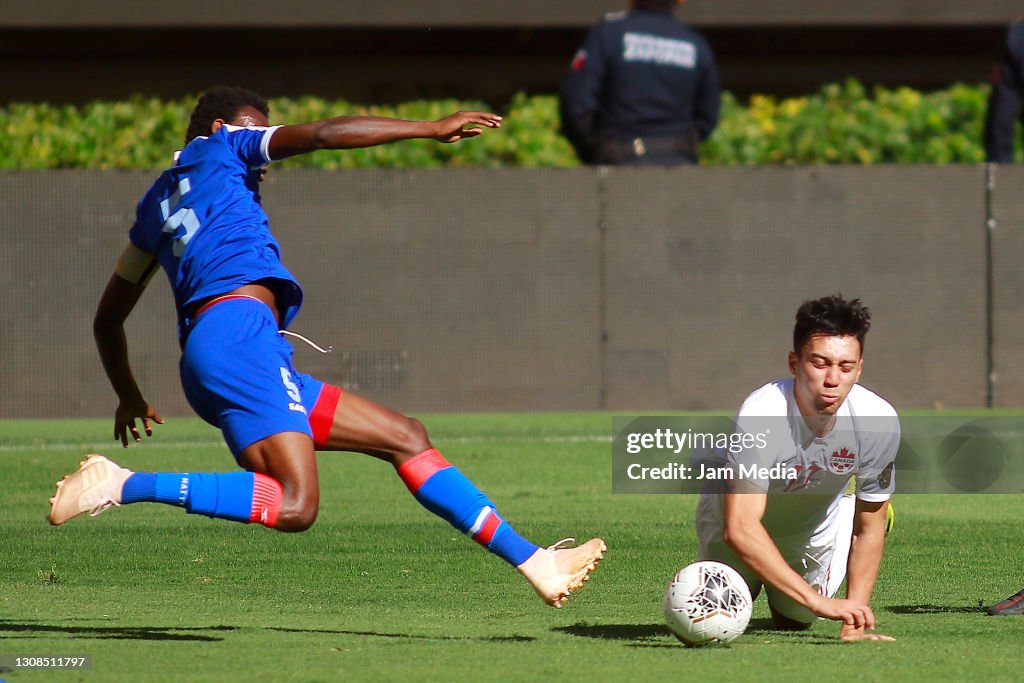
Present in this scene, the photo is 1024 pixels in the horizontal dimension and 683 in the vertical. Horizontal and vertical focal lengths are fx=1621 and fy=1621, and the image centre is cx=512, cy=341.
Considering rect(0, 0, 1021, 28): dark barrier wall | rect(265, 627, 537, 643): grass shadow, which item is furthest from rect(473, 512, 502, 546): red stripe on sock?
rect(0, 0, 1021, 28): dark barrier wall

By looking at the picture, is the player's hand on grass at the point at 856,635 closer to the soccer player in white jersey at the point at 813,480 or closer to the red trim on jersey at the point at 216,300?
the soccer player in white jersey at the point at 813,480

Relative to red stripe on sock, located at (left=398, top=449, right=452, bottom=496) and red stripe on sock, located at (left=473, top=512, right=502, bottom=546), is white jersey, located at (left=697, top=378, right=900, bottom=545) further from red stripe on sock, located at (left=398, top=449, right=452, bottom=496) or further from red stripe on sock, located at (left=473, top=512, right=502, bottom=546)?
red stripe on sock, located at (left=398, top=449, right=452, bottom=496)

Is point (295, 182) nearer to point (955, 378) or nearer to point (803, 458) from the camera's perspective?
point (955, 378)

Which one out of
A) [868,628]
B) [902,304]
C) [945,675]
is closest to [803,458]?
[868,628]

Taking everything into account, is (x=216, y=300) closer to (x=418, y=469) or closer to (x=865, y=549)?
(x=418, y=469)

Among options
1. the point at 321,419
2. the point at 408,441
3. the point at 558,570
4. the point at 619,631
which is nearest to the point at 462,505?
the point at 408,441

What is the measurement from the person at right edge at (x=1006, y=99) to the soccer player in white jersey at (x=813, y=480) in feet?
28.7

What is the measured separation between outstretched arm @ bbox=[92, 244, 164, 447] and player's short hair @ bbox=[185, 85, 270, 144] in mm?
532

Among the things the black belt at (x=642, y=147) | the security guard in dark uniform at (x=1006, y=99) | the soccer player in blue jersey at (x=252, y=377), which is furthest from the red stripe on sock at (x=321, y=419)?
the security guard in dark uniform at (x=1006, y=99)

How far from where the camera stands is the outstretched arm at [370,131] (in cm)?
557

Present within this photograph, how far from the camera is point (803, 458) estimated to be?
5.66m

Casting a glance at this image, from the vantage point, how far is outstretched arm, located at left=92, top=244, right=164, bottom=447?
249 inches

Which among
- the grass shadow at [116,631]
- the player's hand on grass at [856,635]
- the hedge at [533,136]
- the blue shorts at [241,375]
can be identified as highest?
the hedge at [533,136]

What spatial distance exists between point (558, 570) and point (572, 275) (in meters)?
8.42
